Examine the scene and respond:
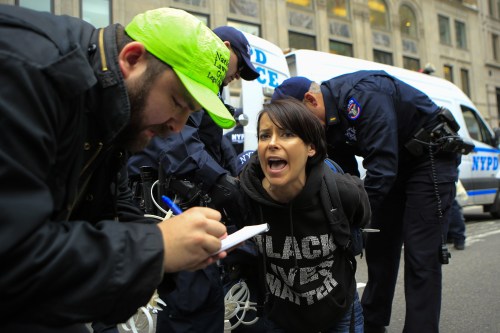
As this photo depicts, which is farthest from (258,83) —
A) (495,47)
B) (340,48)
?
(495,47)

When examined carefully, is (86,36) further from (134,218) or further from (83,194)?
(134,218)

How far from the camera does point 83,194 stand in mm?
1383

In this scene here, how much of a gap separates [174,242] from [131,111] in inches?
15.5

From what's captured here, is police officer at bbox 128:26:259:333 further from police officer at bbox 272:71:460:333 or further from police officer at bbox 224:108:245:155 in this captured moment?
police officer at bbox 224:108:245:155

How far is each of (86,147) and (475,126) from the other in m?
8.42

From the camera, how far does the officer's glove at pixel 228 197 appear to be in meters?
2.21

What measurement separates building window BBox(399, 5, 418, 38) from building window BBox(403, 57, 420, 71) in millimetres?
1134

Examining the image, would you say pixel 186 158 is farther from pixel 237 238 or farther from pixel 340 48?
pixel 340 48

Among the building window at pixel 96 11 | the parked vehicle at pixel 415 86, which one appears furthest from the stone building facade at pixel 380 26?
the parked vehicle at pixel 415 86

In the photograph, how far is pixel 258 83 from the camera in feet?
18.4

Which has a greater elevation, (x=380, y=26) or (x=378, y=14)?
(x=378, y=14)

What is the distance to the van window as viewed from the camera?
8.15m

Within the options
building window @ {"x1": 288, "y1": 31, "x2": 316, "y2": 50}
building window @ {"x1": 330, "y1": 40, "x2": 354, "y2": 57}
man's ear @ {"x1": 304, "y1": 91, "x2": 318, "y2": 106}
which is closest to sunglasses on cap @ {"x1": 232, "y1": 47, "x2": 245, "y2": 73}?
man's ear @ {"x1": 304, "y1": 91, "x2": 318, "y2": 106}

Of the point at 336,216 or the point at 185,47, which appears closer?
the point at 185,47
